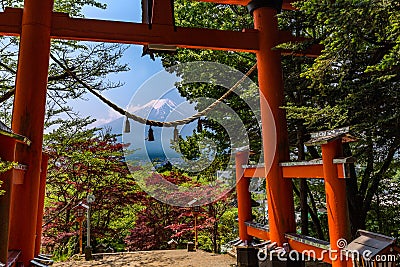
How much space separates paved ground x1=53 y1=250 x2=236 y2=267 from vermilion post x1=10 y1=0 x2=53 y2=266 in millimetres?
2474

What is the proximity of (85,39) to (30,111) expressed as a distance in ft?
2.83

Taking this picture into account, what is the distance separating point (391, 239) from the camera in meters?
1.70

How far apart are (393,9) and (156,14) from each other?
2.14 meters

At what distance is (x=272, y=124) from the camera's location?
3.34 meters

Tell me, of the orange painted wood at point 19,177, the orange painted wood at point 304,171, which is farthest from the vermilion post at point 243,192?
the orange painted wood at point 19,177

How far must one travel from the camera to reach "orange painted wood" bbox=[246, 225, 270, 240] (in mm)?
3457

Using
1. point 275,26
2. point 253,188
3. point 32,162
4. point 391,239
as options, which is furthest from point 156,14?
point 253,188

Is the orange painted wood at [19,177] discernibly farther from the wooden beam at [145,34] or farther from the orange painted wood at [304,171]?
the orange painted wood at [304,171]

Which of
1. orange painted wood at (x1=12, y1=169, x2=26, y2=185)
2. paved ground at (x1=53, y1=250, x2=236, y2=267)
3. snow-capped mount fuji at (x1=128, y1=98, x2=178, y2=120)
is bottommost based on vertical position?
paved ground at (x1=53, y1=250, x2=236, y2=267)

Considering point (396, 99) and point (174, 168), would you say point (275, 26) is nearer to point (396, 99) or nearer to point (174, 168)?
point (396, 99)

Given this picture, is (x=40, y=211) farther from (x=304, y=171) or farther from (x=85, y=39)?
(x=304, y=171)

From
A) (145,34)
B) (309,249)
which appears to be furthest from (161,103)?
(309,249)

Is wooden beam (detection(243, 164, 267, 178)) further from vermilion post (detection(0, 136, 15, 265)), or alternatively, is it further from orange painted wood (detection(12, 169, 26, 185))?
vermilion post (detection(0, 136, 15, 265))

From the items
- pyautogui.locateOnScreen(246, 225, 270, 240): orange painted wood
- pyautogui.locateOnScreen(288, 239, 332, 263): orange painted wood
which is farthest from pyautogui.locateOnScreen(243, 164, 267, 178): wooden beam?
pyautogui.locateOnScreen(288, 239, 332, 263): orange painted wood
